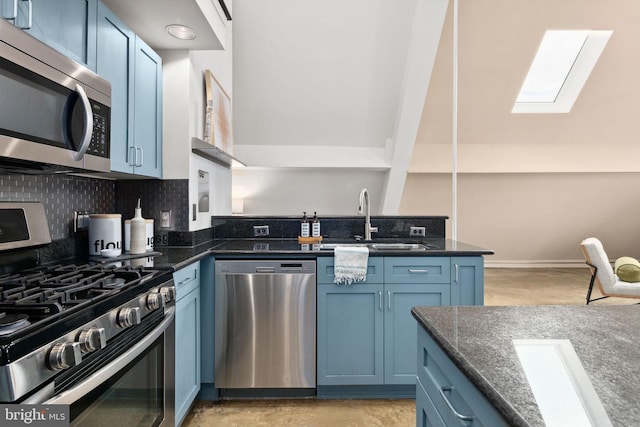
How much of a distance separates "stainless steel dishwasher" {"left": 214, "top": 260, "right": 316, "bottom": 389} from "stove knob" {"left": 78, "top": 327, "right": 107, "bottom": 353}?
1181 millimetres

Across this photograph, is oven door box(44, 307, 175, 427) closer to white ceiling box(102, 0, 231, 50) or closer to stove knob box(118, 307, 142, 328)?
stove knob box(118, 307, 142, 328)

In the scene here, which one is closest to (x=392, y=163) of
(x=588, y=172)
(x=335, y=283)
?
(x=335, y=283)

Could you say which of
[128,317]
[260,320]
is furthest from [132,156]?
[260,320]

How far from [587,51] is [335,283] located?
4328 millimetres

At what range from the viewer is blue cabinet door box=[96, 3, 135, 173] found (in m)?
1.75

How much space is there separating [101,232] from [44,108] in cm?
91

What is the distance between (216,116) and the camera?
2.79 m

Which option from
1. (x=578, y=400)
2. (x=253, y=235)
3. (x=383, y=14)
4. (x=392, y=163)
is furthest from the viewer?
(x=392, y=163)

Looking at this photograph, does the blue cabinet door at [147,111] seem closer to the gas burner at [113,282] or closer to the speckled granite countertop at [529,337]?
the gas burner at [113,282]

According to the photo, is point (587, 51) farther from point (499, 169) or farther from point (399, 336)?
point (399, 336)

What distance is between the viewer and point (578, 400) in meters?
0.66

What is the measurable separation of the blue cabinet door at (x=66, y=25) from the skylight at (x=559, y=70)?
14.5 feet

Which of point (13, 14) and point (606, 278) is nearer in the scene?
point (13, 14)

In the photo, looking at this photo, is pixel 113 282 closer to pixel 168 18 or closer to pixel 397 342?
pixel 168 18
